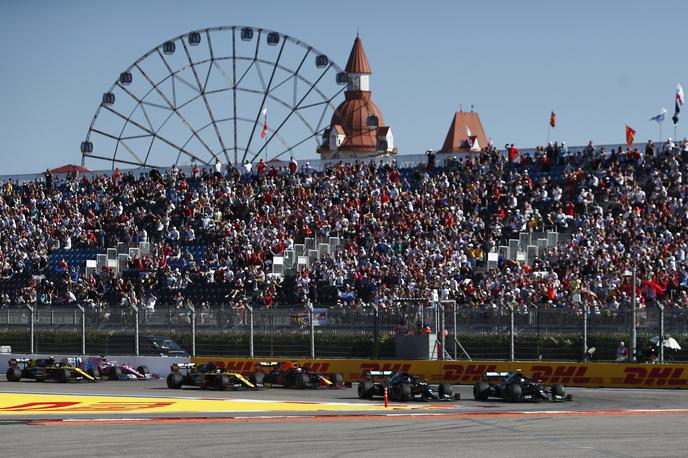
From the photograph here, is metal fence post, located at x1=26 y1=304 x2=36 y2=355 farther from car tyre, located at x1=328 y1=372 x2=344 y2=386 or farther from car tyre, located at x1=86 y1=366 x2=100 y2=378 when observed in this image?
car tyre, located at x1=328 y1=372 x2=344 y2=386

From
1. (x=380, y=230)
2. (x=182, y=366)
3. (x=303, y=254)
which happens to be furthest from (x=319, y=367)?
(x=303, y=254)

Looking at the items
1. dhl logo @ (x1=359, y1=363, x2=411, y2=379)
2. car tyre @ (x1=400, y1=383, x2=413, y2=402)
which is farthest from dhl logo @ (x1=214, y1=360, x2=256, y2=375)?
car tyre @ (x1=400, y1=383, x2=413, y2=402)

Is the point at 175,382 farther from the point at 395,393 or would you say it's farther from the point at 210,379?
the point at 395,393

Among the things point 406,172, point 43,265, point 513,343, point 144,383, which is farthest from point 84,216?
point 513,343

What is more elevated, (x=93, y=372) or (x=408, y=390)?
(x=408, y=390)

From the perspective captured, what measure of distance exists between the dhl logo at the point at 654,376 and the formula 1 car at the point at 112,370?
12.7 m

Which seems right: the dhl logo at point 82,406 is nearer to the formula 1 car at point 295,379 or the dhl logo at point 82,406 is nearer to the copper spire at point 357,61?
the formula 1 car at point 295,379

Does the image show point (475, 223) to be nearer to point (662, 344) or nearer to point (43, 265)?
point (662, 344)

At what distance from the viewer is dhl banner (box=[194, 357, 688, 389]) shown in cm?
3136

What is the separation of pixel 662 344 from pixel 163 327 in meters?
14.2

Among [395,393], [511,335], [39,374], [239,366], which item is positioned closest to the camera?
[395,393]

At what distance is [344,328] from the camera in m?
35.0

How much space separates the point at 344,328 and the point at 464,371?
358cm

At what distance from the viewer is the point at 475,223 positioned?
4488 cm
